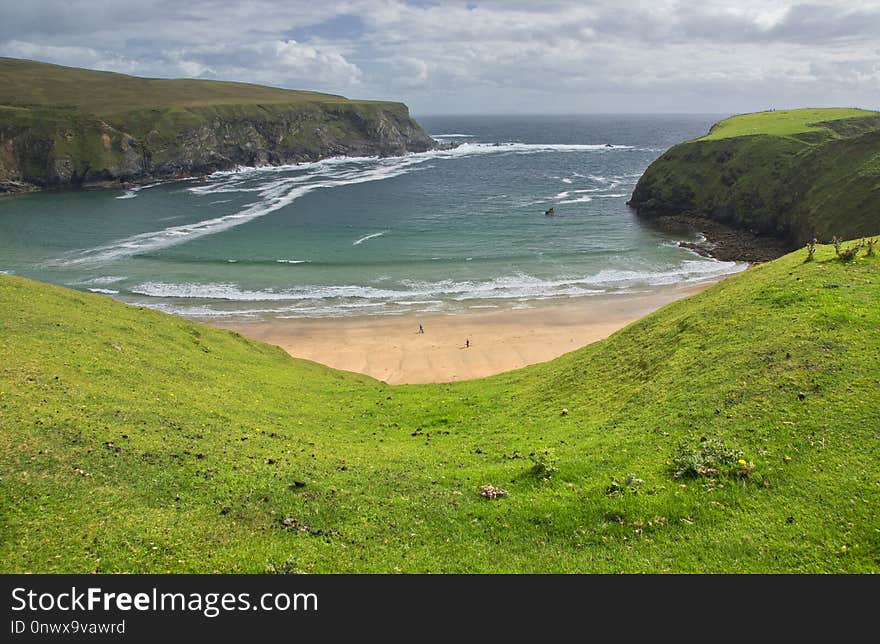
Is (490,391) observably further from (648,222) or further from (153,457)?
(648,222)

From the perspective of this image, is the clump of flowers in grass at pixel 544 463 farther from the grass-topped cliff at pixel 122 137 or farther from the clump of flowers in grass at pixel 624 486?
the grass-topped cliff at pixel 122 137

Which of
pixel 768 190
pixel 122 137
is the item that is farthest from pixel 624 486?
pixel 122 137

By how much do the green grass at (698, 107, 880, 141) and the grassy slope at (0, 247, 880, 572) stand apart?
10344 cm

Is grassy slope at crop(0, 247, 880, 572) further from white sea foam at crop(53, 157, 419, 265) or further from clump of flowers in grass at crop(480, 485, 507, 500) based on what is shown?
white sea foam at crop(53, 157, 419, 265)

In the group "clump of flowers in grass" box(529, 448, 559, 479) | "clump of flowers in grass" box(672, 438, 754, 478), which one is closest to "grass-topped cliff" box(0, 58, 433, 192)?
"clump of flowers in grass" box(529, 448, 559, 479)

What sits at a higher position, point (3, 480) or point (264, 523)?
point (3, 480)

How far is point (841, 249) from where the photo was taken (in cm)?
2572

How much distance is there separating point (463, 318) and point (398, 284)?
14.8 m

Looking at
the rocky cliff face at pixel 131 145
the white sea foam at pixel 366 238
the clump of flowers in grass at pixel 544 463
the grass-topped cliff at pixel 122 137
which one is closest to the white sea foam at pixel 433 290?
the white sea foam at pixel 366 238

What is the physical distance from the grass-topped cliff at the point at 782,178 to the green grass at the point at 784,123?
221mm

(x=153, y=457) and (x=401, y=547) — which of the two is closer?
(x=401, y=547)

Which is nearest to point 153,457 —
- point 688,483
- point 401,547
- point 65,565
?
point 65,565

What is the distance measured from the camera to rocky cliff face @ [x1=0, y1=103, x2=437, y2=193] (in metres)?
145

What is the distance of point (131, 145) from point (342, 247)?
115502 millimetres
